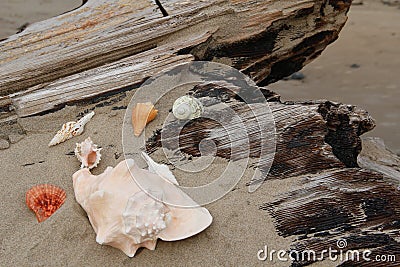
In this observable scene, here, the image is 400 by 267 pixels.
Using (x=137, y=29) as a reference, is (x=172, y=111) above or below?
below

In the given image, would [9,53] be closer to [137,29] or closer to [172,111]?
[137,29]

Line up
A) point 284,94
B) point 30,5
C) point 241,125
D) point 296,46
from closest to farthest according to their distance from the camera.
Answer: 1. point 241,125
2. point 296,46
3. point 284,94
4. point 30,5

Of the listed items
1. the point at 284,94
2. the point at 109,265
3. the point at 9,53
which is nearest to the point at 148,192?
the point at 109,265

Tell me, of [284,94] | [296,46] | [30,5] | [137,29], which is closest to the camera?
[137,29]

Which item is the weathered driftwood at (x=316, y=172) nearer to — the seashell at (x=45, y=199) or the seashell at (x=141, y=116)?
the seashell at (x=141, y=116)

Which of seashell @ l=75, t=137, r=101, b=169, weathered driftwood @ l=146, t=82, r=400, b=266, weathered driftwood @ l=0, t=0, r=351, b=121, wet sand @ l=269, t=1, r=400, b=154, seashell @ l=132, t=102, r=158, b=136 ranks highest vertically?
weathered driftwood @ l=0, t=0, r=351, b=121

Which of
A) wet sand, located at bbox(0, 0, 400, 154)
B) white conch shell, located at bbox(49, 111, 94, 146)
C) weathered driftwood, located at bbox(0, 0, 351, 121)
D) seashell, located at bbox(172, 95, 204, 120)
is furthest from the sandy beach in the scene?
wet sand, located at bbox(0, 0, 400, 154)

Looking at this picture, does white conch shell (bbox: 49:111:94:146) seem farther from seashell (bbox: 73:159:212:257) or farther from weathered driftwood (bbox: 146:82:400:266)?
seashell (bbox: 73:159:212:257)
